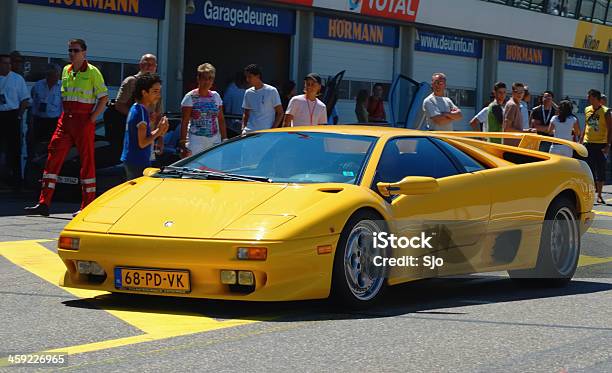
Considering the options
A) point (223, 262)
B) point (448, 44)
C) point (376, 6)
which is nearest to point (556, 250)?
point (223, 262)

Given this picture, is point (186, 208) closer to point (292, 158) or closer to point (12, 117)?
point (292, 158)

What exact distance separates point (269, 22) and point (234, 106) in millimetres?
4548

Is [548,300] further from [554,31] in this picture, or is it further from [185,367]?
[554,31]

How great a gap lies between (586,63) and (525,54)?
16.3 feet

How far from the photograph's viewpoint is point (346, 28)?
92.3ft

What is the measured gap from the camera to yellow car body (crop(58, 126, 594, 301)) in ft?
23.6

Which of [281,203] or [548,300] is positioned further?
[548,300]

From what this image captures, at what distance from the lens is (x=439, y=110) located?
600 inches

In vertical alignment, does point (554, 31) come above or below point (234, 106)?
above

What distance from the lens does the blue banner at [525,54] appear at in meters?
35.1

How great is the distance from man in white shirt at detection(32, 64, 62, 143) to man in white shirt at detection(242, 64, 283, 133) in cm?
387

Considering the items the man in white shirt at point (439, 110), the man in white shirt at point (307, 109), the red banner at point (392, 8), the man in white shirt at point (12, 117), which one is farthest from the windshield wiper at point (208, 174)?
the red banner at point (392, 8)

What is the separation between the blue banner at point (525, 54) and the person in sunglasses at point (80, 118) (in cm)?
A: 2326

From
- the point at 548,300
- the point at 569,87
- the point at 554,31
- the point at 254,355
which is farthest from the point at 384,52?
the point at 254,355
